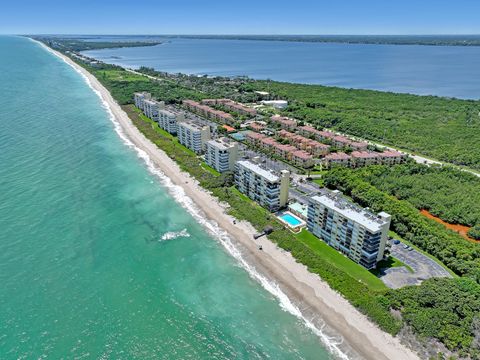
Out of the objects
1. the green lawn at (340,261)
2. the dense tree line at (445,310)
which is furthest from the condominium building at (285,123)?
the dense tree line at (445,310)

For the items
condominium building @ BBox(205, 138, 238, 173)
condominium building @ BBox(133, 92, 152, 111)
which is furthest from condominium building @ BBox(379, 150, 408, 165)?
condominium building @ BBox(133, 92, 152, 111)

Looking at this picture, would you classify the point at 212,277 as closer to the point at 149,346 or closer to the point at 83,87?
the point at 149,346

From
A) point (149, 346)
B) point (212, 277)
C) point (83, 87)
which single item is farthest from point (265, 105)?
point (149, 346)

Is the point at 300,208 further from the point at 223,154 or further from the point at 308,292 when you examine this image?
the point at 223,154

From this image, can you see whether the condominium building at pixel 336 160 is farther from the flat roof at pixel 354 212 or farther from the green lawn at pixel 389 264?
the green lawn at pixel 389 264

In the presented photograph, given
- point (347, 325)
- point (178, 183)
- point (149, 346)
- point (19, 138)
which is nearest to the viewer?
point (149, 346)
